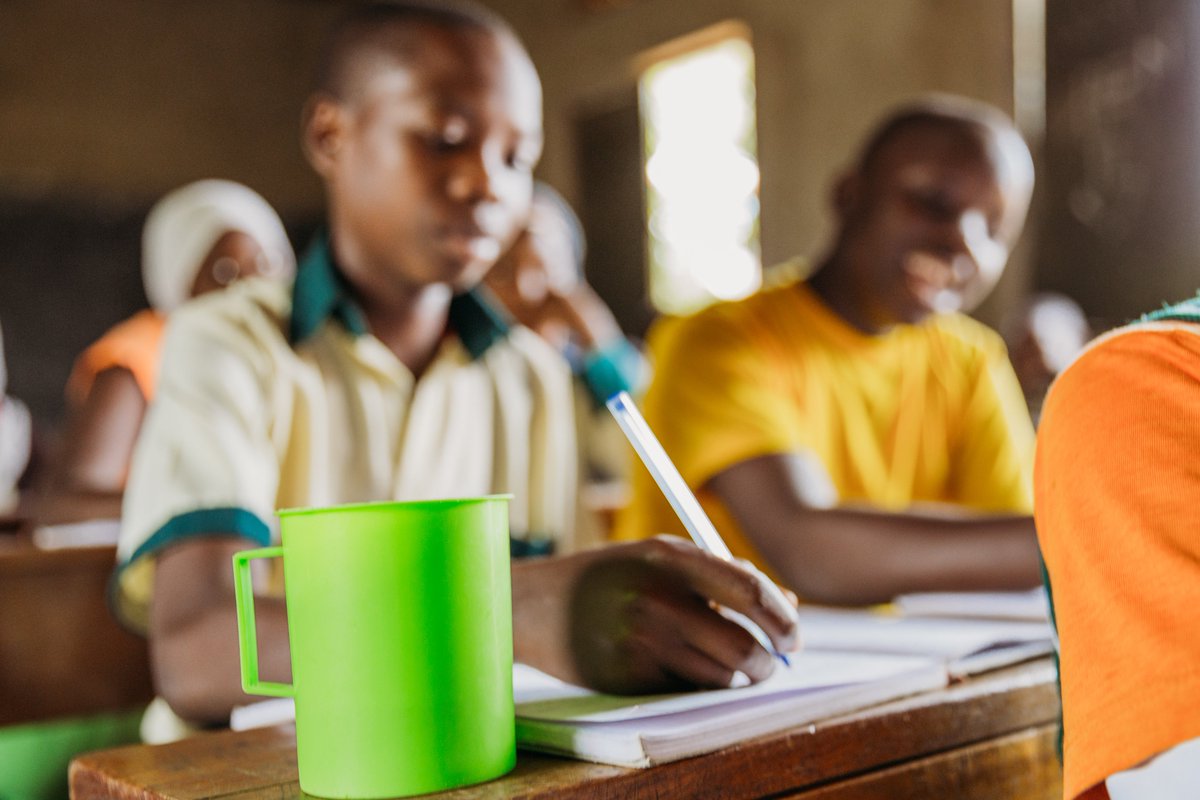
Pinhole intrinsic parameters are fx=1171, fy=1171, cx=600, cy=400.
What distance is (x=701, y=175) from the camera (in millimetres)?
5590

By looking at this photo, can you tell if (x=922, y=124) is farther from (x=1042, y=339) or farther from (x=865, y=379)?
(x=1042, y=339)

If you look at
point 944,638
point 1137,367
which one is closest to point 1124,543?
point 1137,367

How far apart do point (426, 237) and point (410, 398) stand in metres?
→ 0.19

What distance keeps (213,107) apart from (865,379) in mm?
6136

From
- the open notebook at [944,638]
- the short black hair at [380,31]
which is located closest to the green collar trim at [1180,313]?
the open notebook at [944,638]

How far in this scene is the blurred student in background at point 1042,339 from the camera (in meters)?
2.87

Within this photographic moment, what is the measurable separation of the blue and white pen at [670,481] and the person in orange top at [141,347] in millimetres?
776

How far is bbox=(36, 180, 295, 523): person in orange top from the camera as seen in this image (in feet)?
7.87

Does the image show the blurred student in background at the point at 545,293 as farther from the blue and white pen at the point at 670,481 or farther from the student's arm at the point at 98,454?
the blue and white pen at the point at 670,481

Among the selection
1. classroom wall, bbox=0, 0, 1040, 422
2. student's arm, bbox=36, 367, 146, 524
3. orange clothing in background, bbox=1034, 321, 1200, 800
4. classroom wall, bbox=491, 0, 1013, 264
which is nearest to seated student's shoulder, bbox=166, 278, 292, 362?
orange clothing in background, bbox=1034, 321, 1200, 800

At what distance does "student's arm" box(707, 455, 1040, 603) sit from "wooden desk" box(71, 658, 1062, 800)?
460mm

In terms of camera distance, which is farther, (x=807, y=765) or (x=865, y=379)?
(x=865, y=379)

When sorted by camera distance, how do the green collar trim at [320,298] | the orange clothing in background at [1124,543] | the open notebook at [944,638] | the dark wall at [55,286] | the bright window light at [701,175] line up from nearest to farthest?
the orange clothing in background at [1124,543] → the open notebook at [944,638] → the green collar trim at [320,298] → the bright window light at [701,175] → the dark wall at [55,286]

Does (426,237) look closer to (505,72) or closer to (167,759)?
(505,72)
